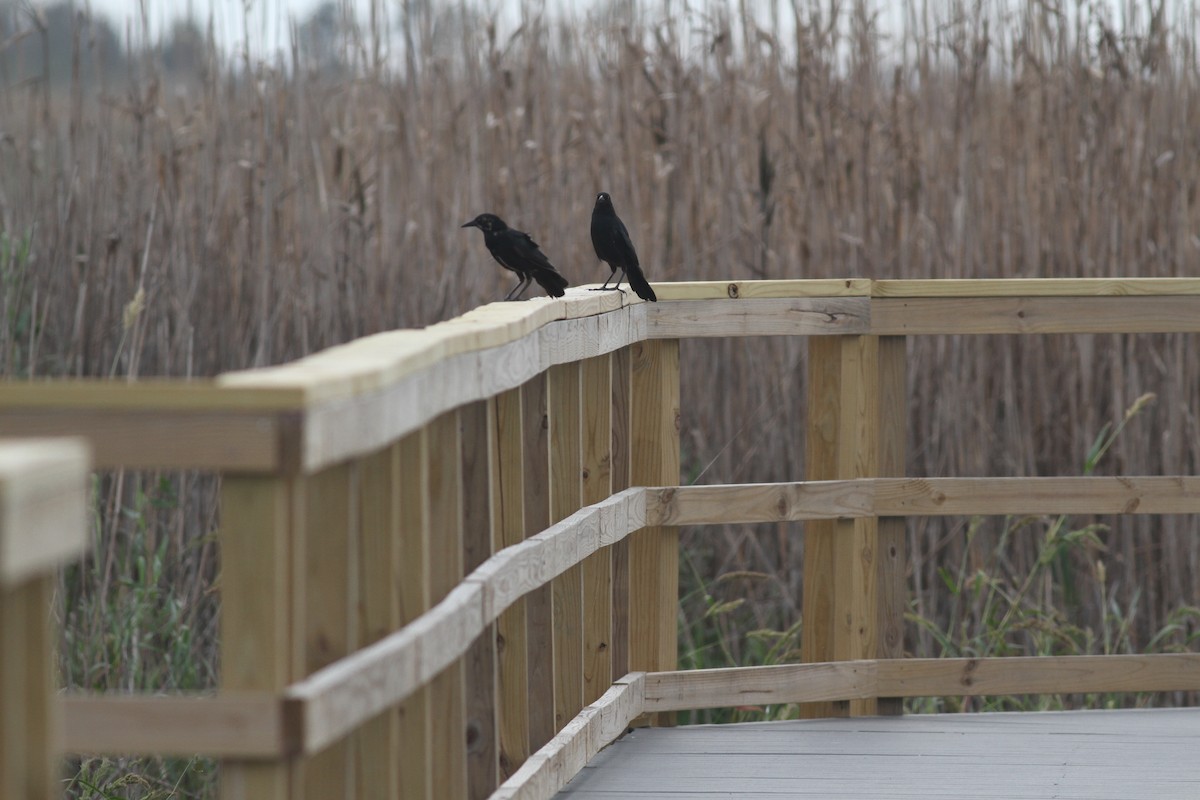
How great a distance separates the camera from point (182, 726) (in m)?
1.51

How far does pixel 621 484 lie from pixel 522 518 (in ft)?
2.92

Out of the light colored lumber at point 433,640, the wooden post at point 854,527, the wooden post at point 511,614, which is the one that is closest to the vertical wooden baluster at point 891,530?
the wooden post at point 854,527

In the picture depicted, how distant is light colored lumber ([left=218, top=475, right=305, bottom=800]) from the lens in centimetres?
153

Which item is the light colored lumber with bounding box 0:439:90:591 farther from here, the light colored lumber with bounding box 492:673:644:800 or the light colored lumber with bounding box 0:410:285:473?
the light colored lumber with bounding box 492:673:644:800

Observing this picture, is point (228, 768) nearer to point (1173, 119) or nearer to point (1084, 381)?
point (1084, 381)

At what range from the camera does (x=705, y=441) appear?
5094 mm

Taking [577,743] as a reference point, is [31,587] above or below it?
above

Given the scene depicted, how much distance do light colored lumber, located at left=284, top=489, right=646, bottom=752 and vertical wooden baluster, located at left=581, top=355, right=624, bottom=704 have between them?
0.56ft

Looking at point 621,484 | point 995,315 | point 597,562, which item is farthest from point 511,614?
point 995,315

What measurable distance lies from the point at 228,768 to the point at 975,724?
263cm

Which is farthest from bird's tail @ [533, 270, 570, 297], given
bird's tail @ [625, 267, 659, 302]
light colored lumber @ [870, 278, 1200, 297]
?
light colored lumber @ [870, 278, 1200, 297]

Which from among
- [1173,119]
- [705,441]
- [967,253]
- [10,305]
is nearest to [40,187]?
[10,305]

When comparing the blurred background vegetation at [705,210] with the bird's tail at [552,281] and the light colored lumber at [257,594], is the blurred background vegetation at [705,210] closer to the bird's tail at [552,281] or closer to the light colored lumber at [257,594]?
the bird's tail at [552,281]

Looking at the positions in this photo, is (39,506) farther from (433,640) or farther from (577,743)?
(577,743)
